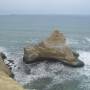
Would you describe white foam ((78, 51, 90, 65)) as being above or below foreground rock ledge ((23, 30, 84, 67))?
below

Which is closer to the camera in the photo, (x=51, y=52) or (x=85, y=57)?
(x=51, y=52)

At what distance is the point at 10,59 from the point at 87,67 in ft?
37.6

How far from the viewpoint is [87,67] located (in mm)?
46938

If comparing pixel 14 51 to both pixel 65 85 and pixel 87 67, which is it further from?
pixel 65 85

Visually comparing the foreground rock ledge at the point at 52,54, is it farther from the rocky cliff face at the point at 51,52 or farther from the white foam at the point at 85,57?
the white foam at the point at 85,57

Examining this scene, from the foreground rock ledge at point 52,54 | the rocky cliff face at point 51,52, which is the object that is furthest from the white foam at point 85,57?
the rocky cliff face at point 51,52

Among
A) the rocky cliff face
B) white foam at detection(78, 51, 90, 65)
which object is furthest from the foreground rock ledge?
white foam at detection(78, 51, 90, 65)

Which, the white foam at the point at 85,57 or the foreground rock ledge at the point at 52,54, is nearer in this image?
the foreground rock ledge at the point at 52,54

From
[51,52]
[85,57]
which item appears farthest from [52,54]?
[85,57]

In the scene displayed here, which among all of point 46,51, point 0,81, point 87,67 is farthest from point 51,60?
point 0,81

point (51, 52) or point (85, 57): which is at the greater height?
point (51, 52)

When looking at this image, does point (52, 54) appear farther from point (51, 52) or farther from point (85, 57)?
point (85, 57)

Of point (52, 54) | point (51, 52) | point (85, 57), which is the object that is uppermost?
point (51, 52)

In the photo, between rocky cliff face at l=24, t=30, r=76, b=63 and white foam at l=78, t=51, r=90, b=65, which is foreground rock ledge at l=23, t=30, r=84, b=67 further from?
white foam at l=78, t=51, r=90, b=65
